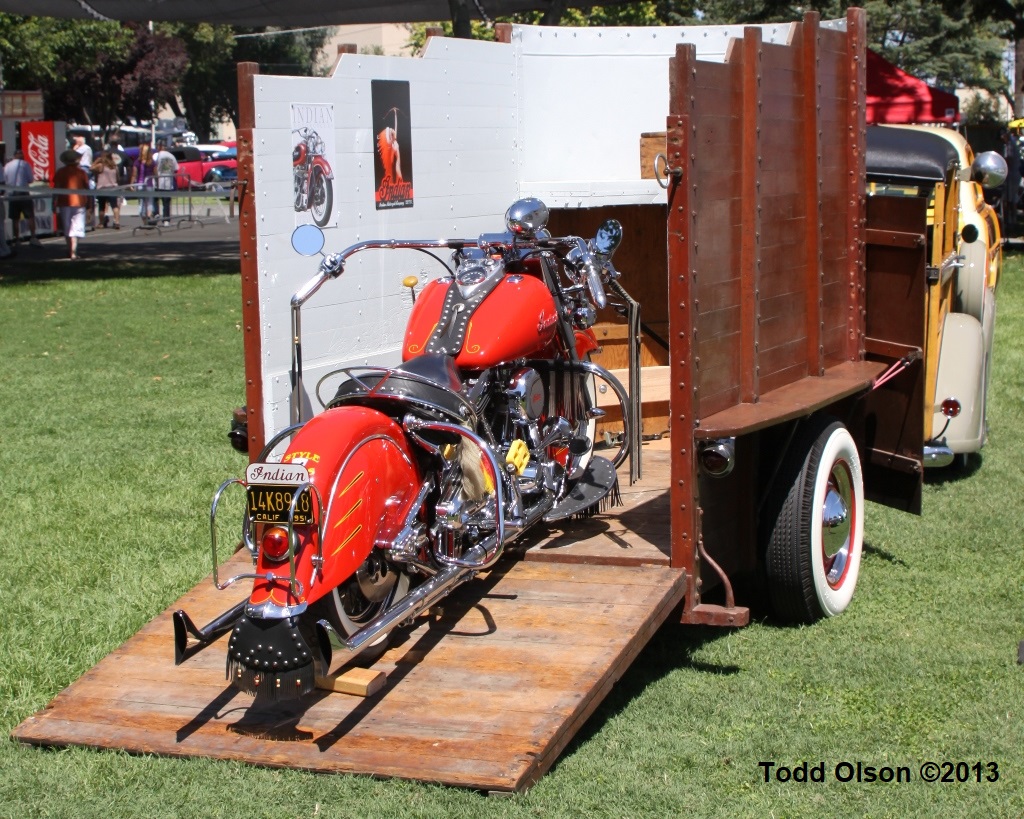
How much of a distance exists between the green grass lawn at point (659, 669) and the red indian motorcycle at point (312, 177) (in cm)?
182

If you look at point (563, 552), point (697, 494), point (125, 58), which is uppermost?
point (125, 58)

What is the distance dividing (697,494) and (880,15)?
4281cm

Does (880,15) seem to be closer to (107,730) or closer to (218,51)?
(218,51)

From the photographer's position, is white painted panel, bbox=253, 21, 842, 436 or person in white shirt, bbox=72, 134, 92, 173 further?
person in white shirt, bbox=72, 134, 92, 173

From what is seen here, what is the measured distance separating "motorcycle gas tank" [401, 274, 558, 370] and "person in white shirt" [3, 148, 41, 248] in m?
17.6

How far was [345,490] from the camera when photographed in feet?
14.2

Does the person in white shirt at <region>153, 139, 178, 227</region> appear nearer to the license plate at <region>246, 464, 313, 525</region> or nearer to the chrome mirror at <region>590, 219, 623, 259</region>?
the chrome mirror at <region>590, 219, 623, 259</region>

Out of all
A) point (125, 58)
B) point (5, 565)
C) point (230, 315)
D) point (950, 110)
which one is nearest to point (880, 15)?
point (950, 110)

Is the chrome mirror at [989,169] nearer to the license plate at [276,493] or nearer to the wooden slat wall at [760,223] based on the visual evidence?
the wooden slat wall at [760,223]

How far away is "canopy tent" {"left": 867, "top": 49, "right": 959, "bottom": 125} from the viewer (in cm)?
2028

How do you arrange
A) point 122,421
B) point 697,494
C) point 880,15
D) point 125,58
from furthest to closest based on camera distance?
point 125,58 → point 880,15 → point 122,421 → point 697,494

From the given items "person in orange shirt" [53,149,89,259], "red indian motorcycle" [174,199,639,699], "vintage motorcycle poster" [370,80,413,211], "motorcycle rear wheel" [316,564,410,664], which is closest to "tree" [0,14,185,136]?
"person in orange shirt" [53,149,89,259]

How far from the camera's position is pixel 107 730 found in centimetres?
441

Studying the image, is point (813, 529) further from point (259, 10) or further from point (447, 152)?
point (259, 10)
